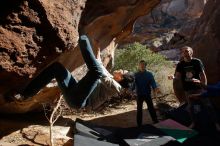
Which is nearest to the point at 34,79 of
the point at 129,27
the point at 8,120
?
the point at 8,120

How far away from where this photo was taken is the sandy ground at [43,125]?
1089cm

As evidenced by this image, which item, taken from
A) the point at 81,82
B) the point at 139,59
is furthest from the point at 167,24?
the point at 81,82

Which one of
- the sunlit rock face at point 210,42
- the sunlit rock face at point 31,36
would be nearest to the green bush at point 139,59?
the sunlit rock face at point 210,42

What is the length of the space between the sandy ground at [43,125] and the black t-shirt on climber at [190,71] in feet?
11.7

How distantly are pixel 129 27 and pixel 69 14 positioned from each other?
27.6ft

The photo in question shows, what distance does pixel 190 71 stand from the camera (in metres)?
8.13

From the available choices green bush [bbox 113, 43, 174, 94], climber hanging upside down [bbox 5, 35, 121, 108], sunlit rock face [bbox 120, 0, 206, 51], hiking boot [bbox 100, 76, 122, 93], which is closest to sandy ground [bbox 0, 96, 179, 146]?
green bush [bbox 113, 43, 174, 94]

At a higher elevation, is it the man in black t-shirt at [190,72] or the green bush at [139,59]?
the green bush at [139,59]

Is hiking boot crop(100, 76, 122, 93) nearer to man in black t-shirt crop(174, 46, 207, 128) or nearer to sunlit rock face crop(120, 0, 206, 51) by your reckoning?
man in black t-shirt crop(174, 46, 207, 128)

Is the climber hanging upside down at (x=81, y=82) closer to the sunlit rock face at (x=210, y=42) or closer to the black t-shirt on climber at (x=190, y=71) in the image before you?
the black t-shirt on climber at (x=190, y=71)

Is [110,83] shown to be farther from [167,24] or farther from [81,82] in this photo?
[167,24]

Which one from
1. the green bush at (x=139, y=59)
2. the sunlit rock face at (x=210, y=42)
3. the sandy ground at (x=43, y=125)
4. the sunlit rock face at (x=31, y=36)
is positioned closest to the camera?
the sunlit rock face at (x=31, y=36)

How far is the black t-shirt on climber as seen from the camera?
806cm

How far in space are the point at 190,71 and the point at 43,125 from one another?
613 centimetres
